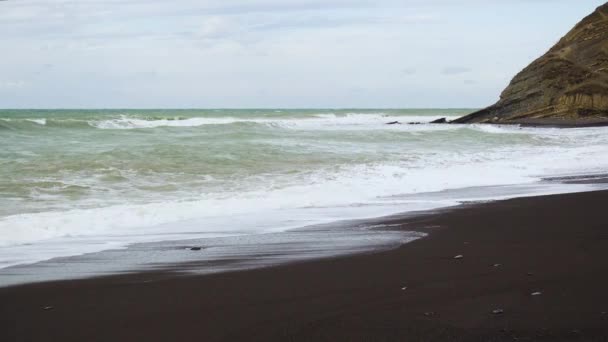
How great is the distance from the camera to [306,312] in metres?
3.93

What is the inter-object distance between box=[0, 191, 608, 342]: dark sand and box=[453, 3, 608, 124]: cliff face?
3442cm

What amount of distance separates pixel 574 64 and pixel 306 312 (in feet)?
136

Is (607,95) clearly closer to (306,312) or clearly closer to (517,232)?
(517,232)

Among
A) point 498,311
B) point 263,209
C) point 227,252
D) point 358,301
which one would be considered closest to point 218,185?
point 263,209

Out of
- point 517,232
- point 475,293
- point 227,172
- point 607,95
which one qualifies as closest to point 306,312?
point 475,293

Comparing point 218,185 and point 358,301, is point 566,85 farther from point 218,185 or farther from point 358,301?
point 358,301

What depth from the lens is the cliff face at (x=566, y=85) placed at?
39875 mm

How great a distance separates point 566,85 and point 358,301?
39.7m

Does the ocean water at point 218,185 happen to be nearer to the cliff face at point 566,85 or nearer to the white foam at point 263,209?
the white foam at point 263,209

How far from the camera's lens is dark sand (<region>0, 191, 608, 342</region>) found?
3.56 metres

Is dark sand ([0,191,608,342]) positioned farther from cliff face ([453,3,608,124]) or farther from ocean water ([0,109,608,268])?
cliff face ([453,3,608,124])

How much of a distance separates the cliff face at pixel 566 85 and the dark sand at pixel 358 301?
34422 millimetres

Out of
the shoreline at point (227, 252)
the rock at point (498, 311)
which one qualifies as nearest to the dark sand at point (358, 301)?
the rock at point (498, 311)

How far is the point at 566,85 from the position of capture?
1608 inches
